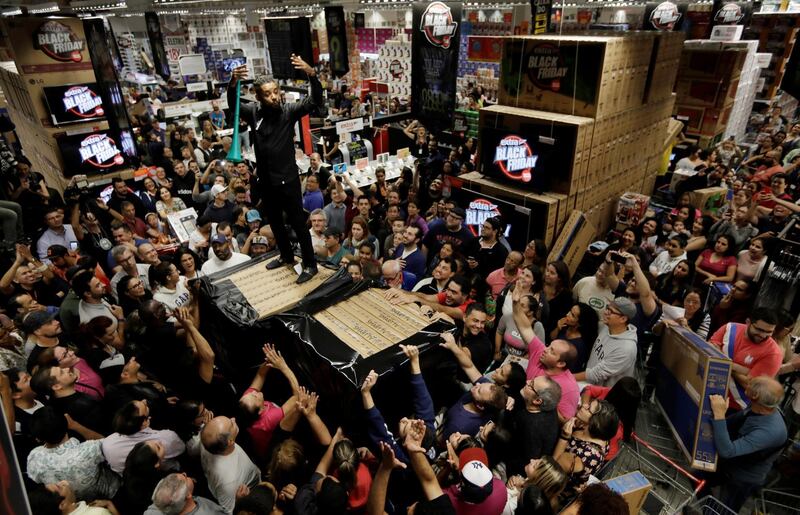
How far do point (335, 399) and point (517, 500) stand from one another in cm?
137

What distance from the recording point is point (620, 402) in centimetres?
318

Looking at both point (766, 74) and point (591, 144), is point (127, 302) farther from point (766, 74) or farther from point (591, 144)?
point (766, 74)

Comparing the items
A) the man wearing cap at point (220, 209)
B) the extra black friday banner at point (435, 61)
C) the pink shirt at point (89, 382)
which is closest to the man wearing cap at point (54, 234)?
the man wearing cap at point (220, 209)

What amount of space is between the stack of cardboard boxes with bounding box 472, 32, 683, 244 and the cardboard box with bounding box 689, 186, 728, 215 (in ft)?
3.62

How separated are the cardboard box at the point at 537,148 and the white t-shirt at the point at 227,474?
491cm

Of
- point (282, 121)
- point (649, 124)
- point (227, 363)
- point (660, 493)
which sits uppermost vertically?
point (282, 121)

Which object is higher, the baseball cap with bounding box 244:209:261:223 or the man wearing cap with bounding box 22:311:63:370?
the man wearing cap with bounding box 22:311:63:370

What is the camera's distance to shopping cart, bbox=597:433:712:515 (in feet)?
9.19

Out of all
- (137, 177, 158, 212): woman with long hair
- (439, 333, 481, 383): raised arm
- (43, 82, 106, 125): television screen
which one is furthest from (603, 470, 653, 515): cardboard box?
(43, 82, 106, 125): television screen

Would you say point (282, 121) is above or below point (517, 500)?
above

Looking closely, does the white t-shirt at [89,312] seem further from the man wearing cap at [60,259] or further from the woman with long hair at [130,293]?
the man wearing cap at [60,259]

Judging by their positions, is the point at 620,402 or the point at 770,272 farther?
the point at 770,272

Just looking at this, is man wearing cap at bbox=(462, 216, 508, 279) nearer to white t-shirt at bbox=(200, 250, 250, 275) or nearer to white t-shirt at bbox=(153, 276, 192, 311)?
white t-shirt at bbox=(200, 250, 250, 275)

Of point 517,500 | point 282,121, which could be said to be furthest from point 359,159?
point 517,500
